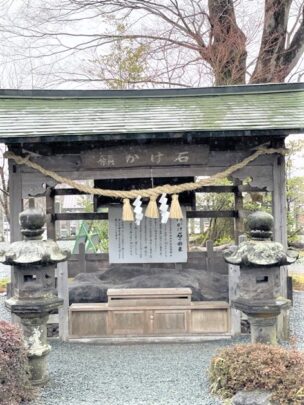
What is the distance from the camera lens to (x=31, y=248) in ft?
16.3

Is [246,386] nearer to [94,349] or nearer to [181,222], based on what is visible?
[94,349]

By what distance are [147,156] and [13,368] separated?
3.63 meters

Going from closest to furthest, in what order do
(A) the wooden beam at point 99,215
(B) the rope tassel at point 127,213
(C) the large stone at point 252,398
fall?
(C) the large stone at point 252,398, (B) the rope tassel at point 127,213, (A) the wooden beam at point 99,215

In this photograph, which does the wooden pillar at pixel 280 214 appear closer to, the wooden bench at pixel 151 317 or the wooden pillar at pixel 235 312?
the wooden pillar at pixel 235 312

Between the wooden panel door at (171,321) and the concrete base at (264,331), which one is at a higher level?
the concrete base at (264,331)

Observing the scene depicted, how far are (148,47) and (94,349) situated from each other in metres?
10.1

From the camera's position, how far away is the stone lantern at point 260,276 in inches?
184

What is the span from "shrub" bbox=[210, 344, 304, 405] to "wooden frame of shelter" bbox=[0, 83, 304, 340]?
2.58m

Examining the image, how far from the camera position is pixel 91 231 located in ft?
50.4

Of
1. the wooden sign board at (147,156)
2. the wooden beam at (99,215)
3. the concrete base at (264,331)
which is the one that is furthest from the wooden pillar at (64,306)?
the concrete base at (264,331)

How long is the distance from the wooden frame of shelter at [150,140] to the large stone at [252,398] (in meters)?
2.96

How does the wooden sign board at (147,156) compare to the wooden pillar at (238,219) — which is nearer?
the wooden sign board at (147,156)

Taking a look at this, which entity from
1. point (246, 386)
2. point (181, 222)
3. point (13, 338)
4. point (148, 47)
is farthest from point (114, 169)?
point (148, 47)

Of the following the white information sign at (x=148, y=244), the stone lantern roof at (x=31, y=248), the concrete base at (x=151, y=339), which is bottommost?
the concrete base at (x=151, y=339)
